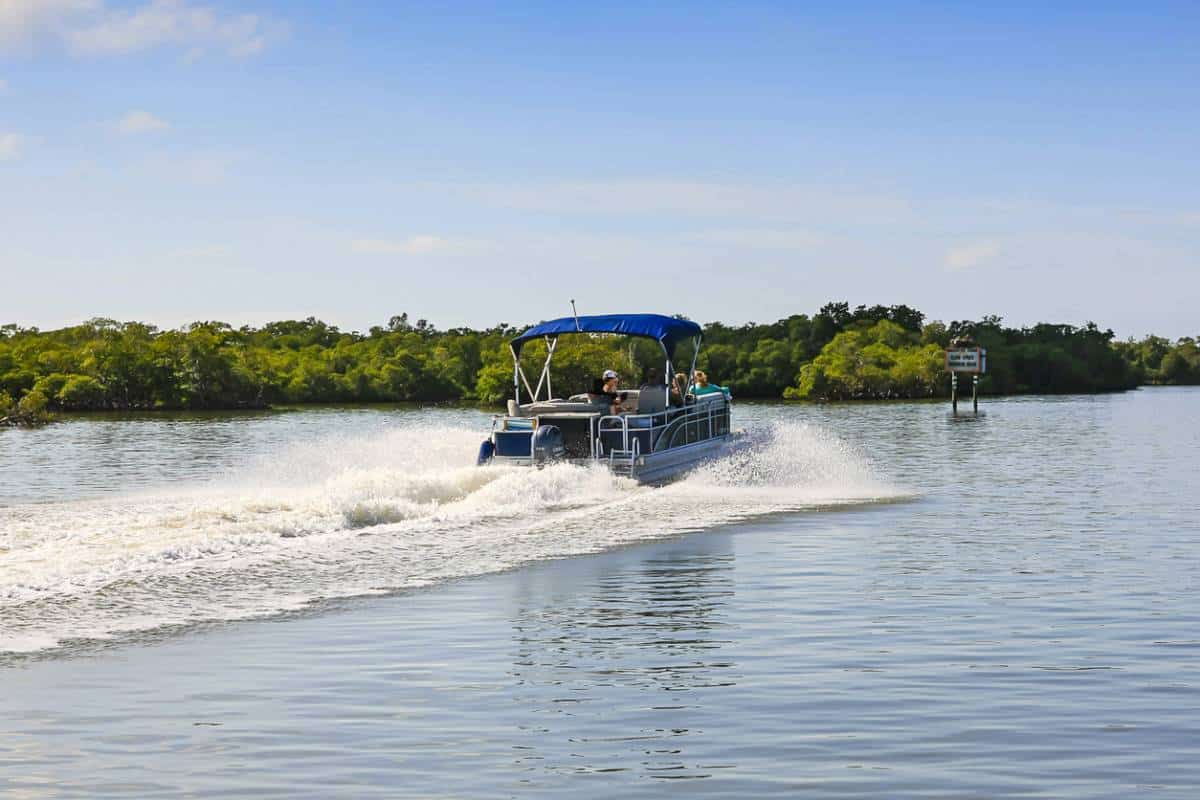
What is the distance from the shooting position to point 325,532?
18000 millimetres

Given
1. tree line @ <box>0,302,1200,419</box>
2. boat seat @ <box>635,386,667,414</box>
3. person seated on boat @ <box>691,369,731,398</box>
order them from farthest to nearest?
tree line @ <box>0,302,1200,419</box>
person seated on boat @ <box>691,369,731,398</box>
boat seat @ <box>635,386,667,414</box>

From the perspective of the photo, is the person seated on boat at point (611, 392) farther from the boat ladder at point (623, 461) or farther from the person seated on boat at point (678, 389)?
the person seated on boat at point (678, 389)

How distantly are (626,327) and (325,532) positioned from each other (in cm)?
1191

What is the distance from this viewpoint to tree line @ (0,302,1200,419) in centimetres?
12281

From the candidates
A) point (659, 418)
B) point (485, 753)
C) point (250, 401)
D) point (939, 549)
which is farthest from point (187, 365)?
point (485, 753)

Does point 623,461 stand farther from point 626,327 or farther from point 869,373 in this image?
point 869,373

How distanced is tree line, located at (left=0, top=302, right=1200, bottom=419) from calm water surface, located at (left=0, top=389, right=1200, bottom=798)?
76542mm

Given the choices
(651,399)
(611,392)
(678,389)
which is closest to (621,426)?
(611,392)

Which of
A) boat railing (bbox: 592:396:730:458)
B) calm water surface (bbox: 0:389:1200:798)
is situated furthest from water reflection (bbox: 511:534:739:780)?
boat railing (bbox: 592:396:730:458)

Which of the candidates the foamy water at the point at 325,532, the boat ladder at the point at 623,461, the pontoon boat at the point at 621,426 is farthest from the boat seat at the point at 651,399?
the boat ladder at the point at 623,461

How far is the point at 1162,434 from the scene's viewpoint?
59250 mm

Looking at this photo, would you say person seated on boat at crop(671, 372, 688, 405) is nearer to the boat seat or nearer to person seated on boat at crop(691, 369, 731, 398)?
the boat seat

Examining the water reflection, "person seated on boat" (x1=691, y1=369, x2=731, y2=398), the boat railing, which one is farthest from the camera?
"person seated on boat" (x1=691, y1=369, x2=731, y2=398)

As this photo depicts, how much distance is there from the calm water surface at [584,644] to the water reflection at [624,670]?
43mm
